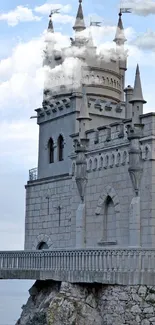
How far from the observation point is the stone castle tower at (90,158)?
26.9 metres

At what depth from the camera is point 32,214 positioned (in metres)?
35.6

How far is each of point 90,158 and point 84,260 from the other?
636 cm

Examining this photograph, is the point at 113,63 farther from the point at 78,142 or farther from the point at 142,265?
the point at 142,265

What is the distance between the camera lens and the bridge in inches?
888

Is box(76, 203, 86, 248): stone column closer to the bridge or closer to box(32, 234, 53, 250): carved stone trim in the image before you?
the bridge

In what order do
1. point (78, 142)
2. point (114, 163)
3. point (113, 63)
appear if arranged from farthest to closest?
point (113, 63)
point (78, 142)
point (114, 163)

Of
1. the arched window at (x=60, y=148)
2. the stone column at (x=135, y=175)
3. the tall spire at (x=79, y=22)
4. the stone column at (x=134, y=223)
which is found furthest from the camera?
the tall spire at (x=79, y=22)

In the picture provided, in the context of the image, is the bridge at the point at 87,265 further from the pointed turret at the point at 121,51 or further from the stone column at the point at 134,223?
the pointed turret at the point at 121,51

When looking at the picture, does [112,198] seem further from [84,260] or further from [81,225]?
[84,260]

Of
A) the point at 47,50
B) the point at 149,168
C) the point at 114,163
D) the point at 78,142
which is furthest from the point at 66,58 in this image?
the point at 149,168

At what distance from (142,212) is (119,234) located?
1758 millimetres

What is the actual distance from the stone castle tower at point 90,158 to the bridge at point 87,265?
2.59 meters

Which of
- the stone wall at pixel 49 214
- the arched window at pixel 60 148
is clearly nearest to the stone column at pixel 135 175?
the stone wall at pixel 49 214

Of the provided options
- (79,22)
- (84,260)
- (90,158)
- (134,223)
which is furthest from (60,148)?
(84,260)
